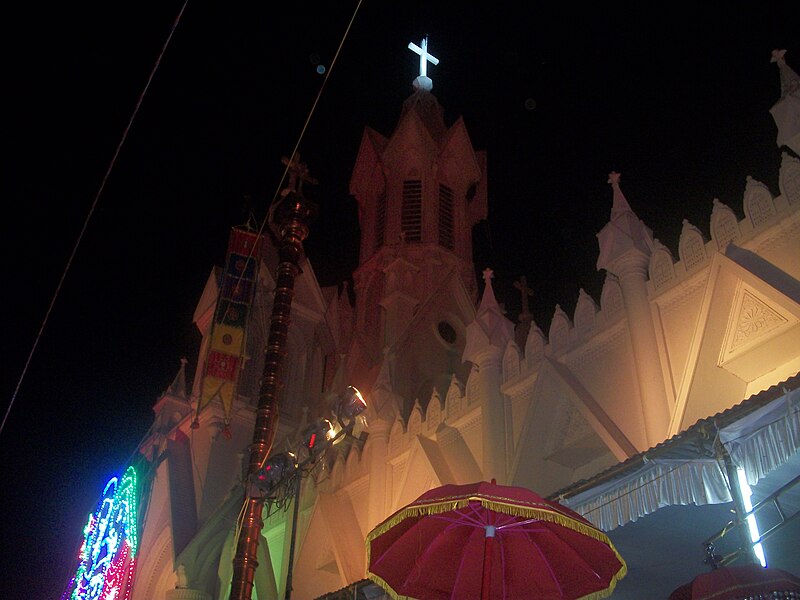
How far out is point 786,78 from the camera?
38.7 ft

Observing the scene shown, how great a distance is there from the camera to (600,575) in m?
7.27

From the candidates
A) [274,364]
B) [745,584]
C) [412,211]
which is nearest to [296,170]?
[274,364]

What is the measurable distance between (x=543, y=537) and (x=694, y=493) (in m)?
1.95

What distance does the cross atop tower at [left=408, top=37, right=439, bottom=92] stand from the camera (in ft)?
109

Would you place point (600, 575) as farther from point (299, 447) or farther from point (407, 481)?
point (407, 481)

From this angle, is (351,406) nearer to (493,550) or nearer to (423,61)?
(493,550)

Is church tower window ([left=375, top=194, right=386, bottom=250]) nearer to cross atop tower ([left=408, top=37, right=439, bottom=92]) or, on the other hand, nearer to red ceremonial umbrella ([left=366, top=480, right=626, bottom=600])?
cross atop tower ([left=408, top=37, right=439, bottom=92])

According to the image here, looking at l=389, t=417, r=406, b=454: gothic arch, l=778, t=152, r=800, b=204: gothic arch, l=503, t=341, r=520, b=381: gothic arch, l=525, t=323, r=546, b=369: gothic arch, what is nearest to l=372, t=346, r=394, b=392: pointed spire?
l=389, t=417, r=406, b=454: gothic arch

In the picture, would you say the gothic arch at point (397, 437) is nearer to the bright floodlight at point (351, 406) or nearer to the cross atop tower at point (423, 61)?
the bright floodlight at point (351, 406)

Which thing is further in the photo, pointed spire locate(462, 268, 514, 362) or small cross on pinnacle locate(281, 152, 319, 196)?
pointed spire locate(462, 268, 514, 362)

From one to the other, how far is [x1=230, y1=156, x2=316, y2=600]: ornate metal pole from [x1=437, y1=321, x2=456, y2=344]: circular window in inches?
436

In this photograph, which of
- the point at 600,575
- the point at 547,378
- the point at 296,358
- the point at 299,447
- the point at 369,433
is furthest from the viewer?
the point at 296,358

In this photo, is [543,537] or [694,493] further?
[694,493]

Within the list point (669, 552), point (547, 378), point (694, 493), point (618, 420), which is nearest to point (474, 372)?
point (547, 378)
